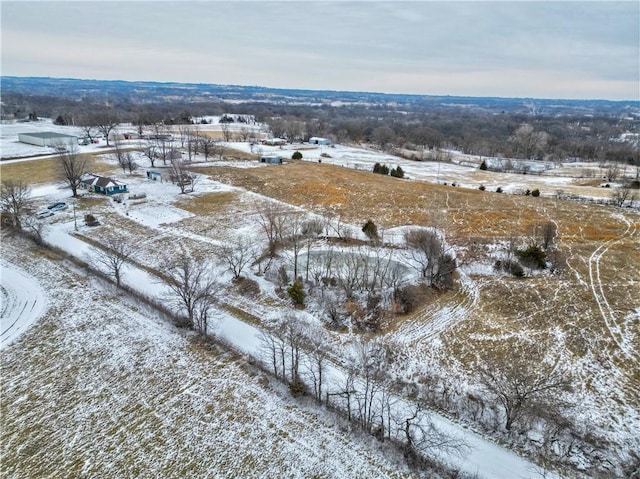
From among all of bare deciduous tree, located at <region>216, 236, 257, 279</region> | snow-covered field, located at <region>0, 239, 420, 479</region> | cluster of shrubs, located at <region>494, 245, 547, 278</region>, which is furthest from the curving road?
cluster of shrubs, located at <region>494, 245, 547, 278</region>

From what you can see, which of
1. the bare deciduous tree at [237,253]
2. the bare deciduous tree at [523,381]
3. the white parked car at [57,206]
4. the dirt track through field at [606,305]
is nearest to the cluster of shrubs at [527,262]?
the dirt track through field at [606,305]

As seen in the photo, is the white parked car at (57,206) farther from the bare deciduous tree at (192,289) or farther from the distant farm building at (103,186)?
the bare deciduous tree at (192,289)

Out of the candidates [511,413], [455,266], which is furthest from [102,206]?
[511,413]

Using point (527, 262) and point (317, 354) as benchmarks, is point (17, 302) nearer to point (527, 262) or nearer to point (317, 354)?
point (317, 354)

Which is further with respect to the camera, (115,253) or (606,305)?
(115,253)

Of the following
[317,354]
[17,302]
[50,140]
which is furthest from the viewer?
[50,140]

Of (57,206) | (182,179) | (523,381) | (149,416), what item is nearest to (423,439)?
(523,381)

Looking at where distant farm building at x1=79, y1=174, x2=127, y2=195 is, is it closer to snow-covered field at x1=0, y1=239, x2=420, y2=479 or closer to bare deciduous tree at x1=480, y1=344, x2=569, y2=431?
snow-covered field at x1=0, y1=239, x2=420, y2=479
